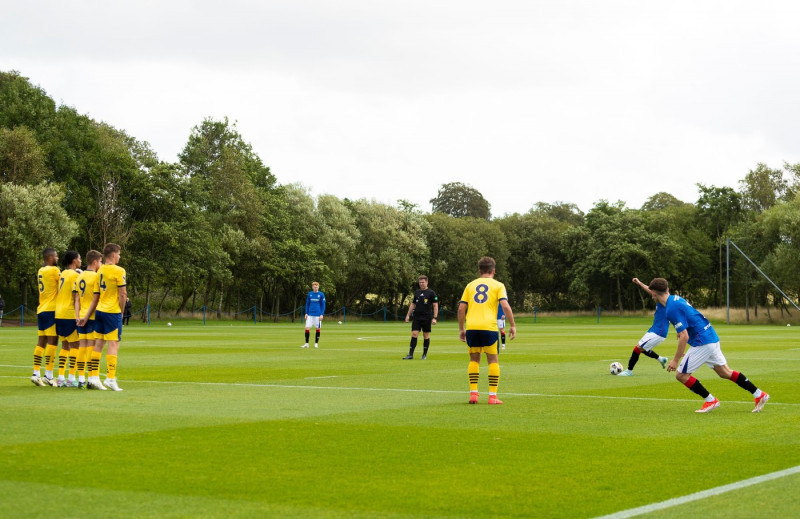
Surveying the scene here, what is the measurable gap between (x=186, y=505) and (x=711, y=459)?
189 inches

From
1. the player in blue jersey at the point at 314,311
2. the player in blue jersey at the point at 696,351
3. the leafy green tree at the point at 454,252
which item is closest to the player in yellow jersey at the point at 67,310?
the player in blue jersey at the point at 696,351

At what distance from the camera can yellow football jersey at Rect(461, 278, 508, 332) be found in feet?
45.2

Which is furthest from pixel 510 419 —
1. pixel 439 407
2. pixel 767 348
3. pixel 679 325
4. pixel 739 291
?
pixel 739 291

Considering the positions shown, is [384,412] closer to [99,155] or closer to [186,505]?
[186,505]

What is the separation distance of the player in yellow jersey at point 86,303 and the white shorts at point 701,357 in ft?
29.4

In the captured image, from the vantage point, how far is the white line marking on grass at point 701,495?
21.4ft

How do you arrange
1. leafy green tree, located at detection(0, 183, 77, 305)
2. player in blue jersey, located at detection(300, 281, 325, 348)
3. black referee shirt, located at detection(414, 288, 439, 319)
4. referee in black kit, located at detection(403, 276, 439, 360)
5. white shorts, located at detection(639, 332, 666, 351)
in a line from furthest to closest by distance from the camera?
leafy green tree, located at detection(0, 183, 77, 305) < player in blue jersey, located at detection(300, 281, 325, 348) < black referee shirt, located at detection(414, 288, 439, 319) < referee in black kit, located at detection(403, 276, 439, 360) < white shorts, located at detection(639, 332, 666, 351)

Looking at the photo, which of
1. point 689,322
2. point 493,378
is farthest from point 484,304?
point 689,322

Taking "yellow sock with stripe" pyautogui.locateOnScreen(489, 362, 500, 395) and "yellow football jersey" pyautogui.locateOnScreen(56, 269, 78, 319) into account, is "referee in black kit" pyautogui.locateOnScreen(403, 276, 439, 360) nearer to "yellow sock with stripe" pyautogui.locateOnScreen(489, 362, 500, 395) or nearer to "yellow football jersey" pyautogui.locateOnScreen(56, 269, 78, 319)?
"yellow football jersey" pyautogui.locateOnScreen(56, 269, 78, 319)

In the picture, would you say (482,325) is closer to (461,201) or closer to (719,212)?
(719,212)

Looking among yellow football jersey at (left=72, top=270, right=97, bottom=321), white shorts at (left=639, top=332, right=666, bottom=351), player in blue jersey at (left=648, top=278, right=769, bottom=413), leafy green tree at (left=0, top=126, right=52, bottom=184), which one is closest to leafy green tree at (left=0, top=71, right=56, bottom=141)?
leafy green tree at (left=0, top=126, right=52, bottom=184)

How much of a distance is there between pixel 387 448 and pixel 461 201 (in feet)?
414

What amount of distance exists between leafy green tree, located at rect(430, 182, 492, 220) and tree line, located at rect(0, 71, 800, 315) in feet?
72.1

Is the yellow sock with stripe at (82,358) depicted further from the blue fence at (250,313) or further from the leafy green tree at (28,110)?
the leafy green tree at (28,110)
